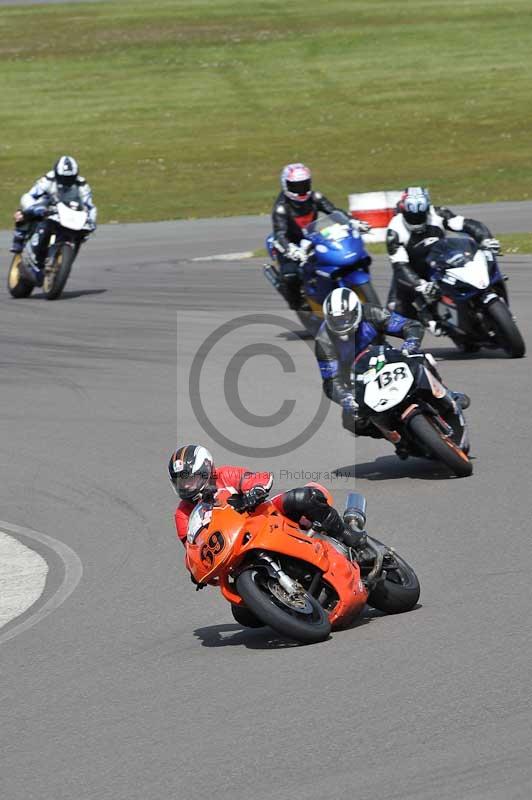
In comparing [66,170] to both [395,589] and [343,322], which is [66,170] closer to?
[343,322]

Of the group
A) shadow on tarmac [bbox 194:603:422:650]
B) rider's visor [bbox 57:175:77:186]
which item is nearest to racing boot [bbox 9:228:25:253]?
rider's visor [bbox 57:175:77:186]

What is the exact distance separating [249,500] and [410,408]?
3386mm

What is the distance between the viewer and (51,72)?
52500mm

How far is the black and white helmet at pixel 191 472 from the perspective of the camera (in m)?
7.46

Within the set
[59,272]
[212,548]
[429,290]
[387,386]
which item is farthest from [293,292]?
[212,548]

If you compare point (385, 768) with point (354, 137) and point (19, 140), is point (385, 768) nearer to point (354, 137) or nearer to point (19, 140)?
point (354, 137)

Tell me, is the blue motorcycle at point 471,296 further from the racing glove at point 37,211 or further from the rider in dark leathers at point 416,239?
the racing glove at point 37,211

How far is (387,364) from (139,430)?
2.97 m

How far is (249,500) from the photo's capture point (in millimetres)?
7414

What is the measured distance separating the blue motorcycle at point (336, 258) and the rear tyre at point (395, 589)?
7796 millimetres

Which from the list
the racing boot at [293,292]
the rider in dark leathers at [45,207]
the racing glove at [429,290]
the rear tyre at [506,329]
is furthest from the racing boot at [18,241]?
the rear tyre at [506,329]

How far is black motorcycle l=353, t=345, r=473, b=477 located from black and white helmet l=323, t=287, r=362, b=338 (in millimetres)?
283

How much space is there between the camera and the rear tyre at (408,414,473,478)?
412 inches

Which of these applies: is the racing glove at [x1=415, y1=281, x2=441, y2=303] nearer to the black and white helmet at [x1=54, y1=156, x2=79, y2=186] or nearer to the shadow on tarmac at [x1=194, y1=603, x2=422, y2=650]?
the shadow on tarmac at [x1=194, y1=603, x2=422, y2=650]
